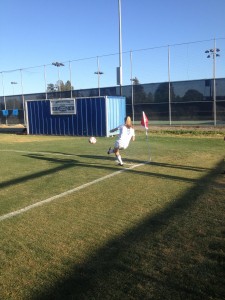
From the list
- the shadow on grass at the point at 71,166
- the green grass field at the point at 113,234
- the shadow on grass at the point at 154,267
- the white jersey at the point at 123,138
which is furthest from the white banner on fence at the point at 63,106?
the shadow on grass at the point at 154,267

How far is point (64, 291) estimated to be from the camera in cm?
330

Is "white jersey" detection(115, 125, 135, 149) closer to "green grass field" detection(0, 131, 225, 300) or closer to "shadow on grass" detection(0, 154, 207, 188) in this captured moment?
"shadow on grass" detection(0, 154, 207, 188)

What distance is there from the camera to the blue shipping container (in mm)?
22594

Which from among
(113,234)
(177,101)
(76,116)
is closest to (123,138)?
(113,234)

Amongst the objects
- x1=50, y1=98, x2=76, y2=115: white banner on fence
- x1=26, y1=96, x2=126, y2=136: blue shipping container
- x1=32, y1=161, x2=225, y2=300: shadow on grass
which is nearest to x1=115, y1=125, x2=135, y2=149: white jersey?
x1=32, y1=161, x2=225, y2=300: shadow on grass

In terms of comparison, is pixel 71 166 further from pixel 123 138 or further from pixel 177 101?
pixel 177 101

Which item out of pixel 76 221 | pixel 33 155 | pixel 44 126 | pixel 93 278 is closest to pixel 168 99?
pixel 44 126

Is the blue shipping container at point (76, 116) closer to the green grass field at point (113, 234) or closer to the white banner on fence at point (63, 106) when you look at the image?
the white banner on fence at point (63, 106)

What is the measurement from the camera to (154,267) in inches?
148

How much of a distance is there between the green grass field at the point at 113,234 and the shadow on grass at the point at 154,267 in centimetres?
1

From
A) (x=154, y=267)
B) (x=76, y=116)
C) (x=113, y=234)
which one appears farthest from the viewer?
(x=76, y=116)

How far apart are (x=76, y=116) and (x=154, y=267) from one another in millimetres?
20444

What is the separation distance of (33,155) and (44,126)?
41.5ft

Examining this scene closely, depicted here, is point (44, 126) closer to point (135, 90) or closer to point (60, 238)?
point (135, 90)
